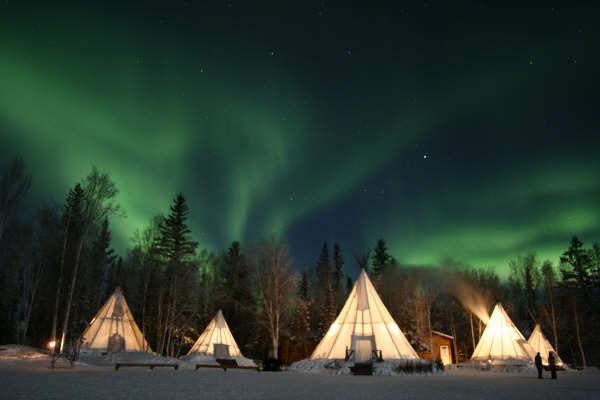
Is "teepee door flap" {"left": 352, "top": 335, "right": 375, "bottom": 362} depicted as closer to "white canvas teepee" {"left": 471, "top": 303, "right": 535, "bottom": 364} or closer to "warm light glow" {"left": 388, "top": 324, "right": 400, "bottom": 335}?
"warm light glow" {"left": 388, "top": 324, "right": 400, "bottom": 335}

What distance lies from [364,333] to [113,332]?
18.3 m

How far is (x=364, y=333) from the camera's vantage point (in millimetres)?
23453

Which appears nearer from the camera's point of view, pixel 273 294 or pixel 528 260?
pixel 273 294

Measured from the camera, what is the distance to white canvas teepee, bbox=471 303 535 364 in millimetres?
28172

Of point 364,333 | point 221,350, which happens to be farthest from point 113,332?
point 364,333

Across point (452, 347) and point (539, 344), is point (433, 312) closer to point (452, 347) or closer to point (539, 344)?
point (452, 347)

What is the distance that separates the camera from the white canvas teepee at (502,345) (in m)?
28.2

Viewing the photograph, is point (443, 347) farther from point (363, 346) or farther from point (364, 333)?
point (363, 346)

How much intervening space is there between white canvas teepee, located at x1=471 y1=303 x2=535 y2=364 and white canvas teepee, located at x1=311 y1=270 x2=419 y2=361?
9562 millimetres

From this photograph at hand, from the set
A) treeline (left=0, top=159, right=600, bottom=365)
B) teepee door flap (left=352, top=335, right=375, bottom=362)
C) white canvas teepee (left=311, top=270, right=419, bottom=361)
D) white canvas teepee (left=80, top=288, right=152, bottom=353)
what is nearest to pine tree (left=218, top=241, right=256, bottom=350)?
treeline (left=0, top=159, right=600, bottom=365)

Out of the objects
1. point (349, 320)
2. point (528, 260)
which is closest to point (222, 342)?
point (349, 320)

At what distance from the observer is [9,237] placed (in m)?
30.9

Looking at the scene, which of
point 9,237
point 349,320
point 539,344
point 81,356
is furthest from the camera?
point 539,344

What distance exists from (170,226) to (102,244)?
12.4 m
